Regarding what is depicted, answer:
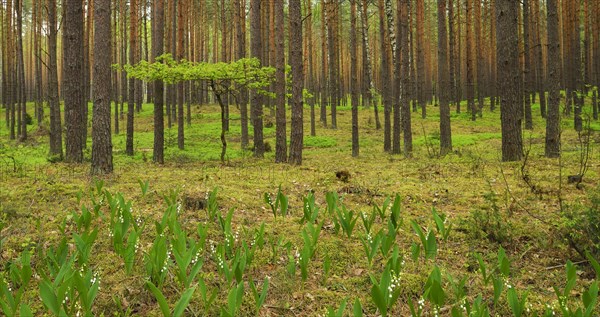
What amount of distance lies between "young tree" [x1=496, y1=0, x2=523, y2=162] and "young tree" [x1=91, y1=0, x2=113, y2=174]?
8988 mm

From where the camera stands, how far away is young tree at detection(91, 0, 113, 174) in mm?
7895

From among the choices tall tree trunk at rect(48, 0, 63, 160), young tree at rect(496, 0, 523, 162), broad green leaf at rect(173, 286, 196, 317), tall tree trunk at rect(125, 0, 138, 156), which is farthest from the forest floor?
tall tree trunk at rect(48, 0, 63, 160)

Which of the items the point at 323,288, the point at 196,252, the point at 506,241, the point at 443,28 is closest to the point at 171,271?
the point at 196,252

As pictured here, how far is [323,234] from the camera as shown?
4703mm

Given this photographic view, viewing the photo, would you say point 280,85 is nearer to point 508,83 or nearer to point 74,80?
point 74,80

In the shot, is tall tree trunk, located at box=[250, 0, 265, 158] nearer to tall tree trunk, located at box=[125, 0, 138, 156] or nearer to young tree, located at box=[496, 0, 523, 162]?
tall tree trunk, located at box=[125, 0, 138, 156]

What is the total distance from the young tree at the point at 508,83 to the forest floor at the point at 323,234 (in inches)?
29.5

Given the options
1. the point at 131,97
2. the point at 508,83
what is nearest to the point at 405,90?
the point at 508,83

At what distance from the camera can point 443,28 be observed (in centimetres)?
1468

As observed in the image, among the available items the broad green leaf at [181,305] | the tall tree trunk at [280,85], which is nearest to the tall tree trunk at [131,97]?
the tall tree trunk at [280,85]

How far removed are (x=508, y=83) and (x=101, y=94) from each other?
938 centimetres

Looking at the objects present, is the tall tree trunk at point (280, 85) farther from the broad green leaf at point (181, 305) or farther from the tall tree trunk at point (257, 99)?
the broad green leaf at point (181, 305)

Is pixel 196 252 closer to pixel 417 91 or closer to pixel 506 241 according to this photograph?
pixel 506 241

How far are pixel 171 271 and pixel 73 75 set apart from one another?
9239mm
